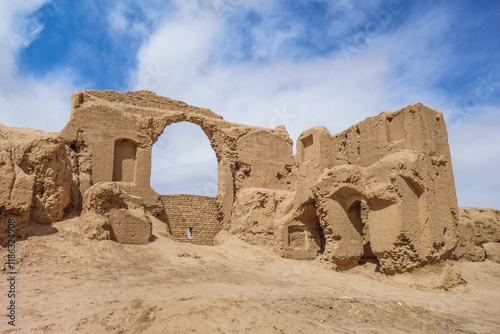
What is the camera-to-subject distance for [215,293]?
7840mm

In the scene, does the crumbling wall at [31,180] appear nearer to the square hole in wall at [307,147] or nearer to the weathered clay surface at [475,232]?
the square hole in wall at [307,147]

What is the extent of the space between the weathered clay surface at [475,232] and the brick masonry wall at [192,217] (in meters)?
9.91

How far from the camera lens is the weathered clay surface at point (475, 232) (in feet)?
50.0

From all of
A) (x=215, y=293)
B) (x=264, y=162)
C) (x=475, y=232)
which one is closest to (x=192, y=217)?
(x=264, y=162)

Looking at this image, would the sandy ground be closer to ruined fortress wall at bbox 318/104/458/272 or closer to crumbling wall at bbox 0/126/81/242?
crumbling wall at bbox 0/126/81/242

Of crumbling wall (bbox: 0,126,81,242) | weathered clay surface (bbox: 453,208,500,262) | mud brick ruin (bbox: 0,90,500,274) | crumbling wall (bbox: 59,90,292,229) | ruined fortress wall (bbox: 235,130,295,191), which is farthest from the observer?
ruined fortress wall (bbox: 235,130,295,191)

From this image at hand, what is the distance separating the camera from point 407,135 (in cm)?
1267

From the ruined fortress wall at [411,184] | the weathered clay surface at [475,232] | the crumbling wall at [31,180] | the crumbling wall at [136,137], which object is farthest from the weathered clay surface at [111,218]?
the weathered clay surface at [475,232]

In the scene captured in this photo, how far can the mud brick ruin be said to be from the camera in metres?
11.0

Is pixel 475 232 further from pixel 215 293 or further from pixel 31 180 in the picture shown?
pixel 31 180

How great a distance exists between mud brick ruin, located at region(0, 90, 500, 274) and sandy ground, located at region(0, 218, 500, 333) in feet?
2.32

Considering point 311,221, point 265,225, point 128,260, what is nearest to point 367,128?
point 311,221

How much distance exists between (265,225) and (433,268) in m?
6.29

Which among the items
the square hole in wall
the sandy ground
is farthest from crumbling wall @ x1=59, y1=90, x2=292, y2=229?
the sandy ground
